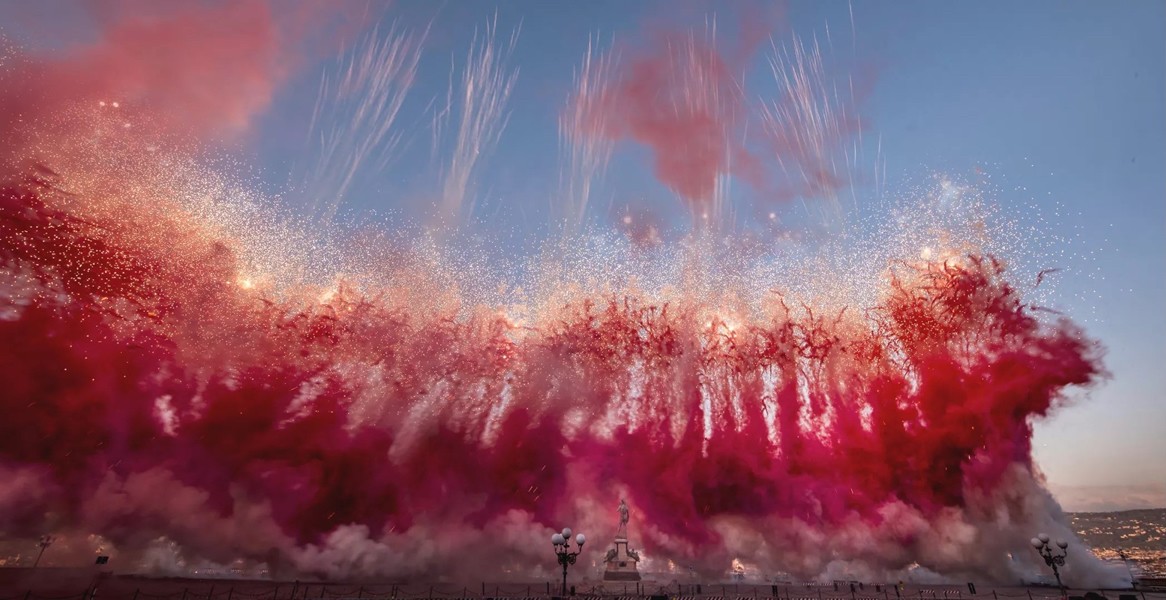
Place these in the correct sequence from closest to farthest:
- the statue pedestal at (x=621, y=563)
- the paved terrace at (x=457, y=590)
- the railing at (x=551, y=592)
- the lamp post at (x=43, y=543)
Answer: the paved terrace at (x=457, y=590)
the railing at (x=551, y=592)
the statue pedestal at (x=621, y=563)
the lamp post at (x=43, y=543)

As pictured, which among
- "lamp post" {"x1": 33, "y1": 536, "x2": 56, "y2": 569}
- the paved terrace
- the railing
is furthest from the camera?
"lamp post" {"x1": 33, "y1": 536, "x2": 56, "y2": 569}

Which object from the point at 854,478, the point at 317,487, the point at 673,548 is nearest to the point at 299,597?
the point at 317,487

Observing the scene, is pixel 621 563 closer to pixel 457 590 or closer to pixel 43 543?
pixel 457 590

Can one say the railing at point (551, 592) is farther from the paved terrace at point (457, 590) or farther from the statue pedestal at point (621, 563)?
the statue pedestal at point (621, 563)

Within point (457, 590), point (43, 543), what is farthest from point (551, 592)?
point (43, 543)

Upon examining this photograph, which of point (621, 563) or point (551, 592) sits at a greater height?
point (621, 563)

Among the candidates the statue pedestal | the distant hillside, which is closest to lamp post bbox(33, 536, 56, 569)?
the statue pedestal

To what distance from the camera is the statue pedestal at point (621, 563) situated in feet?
110

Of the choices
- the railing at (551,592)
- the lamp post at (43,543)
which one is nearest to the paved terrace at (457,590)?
the railing at (551,592)

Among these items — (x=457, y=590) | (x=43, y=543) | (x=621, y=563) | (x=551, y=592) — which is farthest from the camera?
(x=43, y=543)

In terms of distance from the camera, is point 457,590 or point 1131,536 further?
point 1131,536

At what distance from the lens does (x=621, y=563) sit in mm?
34094

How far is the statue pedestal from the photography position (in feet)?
110

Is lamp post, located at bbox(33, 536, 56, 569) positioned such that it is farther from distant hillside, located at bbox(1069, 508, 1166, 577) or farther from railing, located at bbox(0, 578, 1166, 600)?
distant hillside, located at bbox(1069, 508, 1166, 577)
